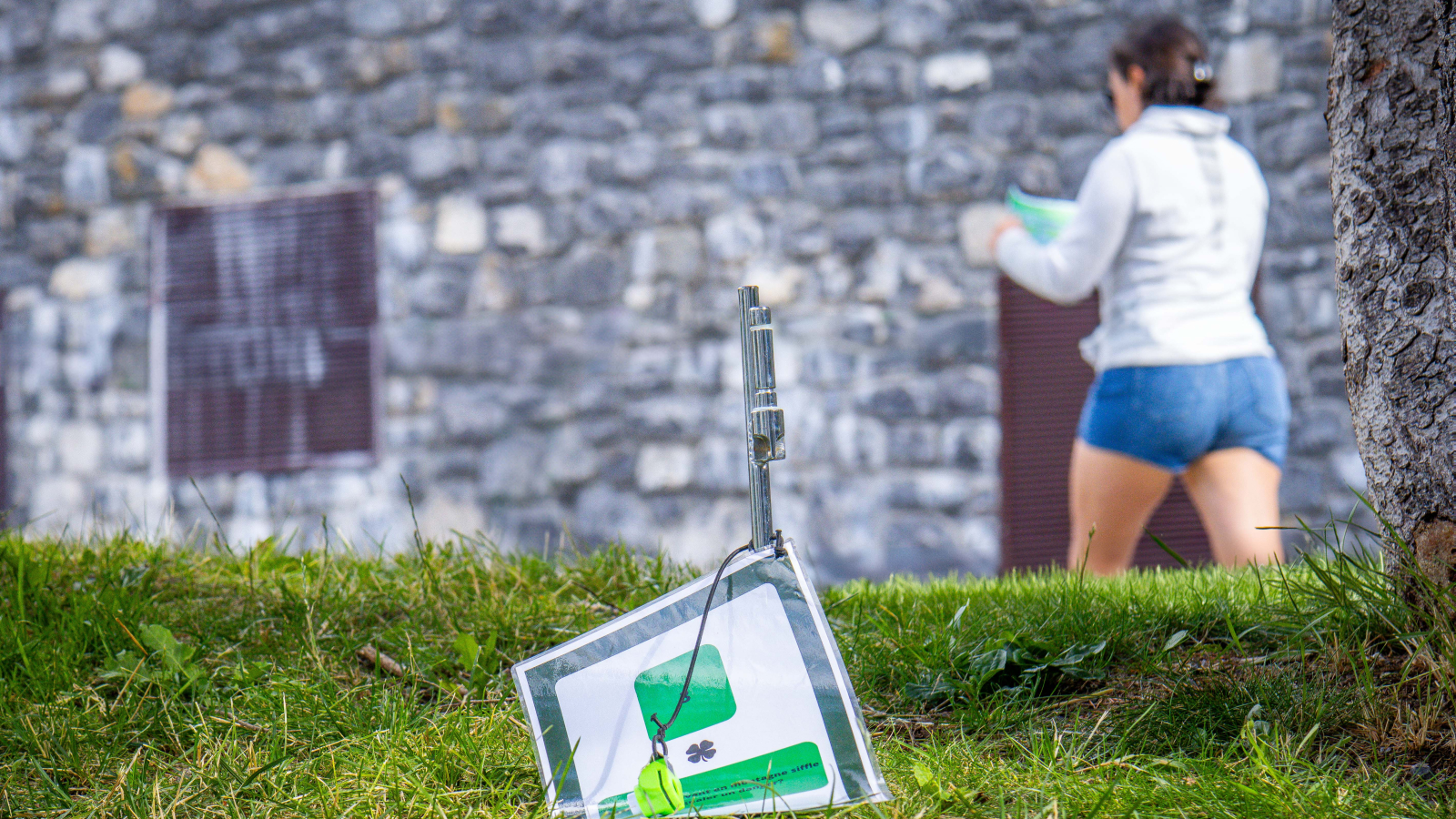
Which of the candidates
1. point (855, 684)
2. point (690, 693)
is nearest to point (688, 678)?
point (690, 693)

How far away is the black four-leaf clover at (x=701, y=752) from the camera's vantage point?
143 centimetres

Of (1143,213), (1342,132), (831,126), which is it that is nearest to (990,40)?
(831,126)

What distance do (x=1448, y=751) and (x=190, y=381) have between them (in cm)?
585

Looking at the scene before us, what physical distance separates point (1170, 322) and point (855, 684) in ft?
5.27

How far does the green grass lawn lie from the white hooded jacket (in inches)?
33.1

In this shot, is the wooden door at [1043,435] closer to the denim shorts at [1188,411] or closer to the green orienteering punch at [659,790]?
the denim shorts at [1188,411]

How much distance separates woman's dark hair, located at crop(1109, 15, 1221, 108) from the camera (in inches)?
123

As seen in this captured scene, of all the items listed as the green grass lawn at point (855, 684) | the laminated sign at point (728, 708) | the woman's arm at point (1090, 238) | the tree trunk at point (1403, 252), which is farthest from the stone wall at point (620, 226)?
the laminated sign at point (728, 708)

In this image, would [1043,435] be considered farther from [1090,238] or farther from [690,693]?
[690,693]

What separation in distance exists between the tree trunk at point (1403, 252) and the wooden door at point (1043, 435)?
11.2 ft

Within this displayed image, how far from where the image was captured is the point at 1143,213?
305cm

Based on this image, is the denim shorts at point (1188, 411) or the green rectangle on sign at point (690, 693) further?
the denim shorts at point (1188, 411)

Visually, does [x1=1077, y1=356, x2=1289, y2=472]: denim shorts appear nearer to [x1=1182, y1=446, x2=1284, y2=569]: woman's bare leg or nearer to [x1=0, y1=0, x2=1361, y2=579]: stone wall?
[x1=1182, y1=446, x2=1284, y2=569]: woman's bare leg

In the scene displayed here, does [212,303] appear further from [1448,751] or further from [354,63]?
[1448,751]
